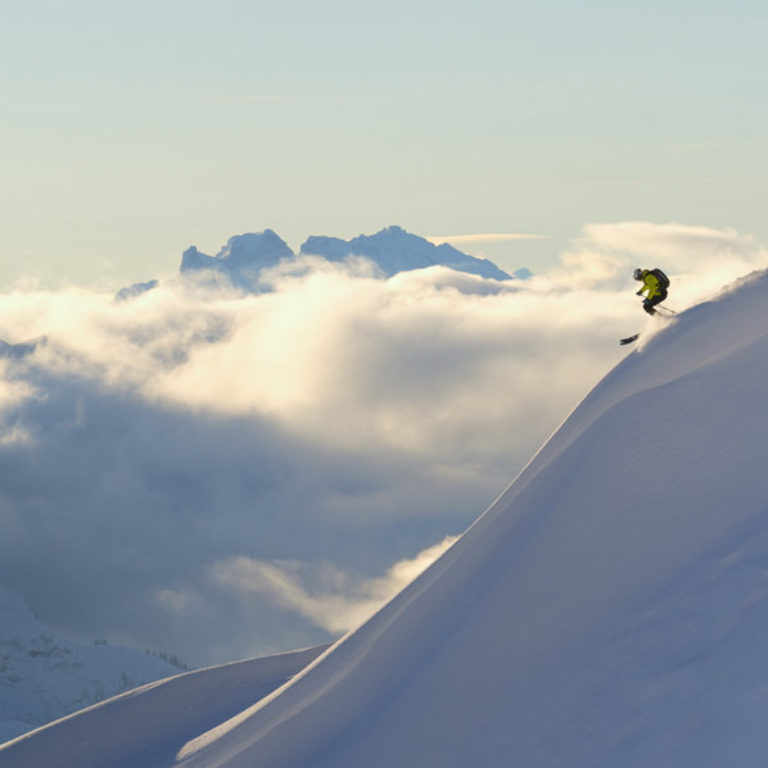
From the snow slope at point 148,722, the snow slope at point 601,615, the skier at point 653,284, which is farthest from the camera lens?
the snow slope at point 148,722

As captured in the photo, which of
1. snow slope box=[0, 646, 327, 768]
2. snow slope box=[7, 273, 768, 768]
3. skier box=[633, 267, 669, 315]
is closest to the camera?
snow slope box=[7, 273, 768, 768]

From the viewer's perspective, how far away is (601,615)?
26.1 metres

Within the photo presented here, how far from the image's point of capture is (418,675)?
2784cm

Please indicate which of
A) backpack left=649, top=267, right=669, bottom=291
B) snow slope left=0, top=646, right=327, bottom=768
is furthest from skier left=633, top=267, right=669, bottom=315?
snow slope left=0, top=646, right=327, bottom=768

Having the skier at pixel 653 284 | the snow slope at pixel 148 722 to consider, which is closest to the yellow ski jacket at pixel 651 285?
the skier at pixel 653 284

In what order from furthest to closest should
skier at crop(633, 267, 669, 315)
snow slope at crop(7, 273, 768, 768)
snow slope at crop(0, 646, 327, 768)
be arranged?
1. snow slope at crop(0, 646, 327, 768)
2. skier at crop(633, 267, 669, 315)
3. snow slope at crop(7, 273, 768, 768)

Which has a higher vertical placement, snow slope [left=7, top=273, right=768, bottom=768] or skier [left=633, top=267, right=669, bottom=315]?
skier [left=633, top=267, right=669, bottom=315]

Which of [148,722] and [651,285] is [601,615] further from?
[148,722]

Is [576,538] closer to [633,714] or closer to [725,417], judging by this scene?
[725,417]

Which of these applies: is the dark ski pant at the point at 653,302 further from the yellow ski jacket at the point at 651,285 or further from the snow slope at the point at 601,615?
the snow slope at the point at 601,615

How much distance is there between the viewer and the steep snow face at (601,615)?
2231cm

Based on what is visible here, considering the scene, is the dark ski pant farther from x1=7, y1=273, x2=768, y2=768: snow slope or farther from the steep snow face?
the steep snow face

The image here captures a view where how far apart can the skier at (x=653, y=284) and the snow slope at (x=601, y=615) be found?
2.97ft

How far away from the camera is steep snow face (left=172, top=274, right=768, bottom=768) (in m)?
22.3
